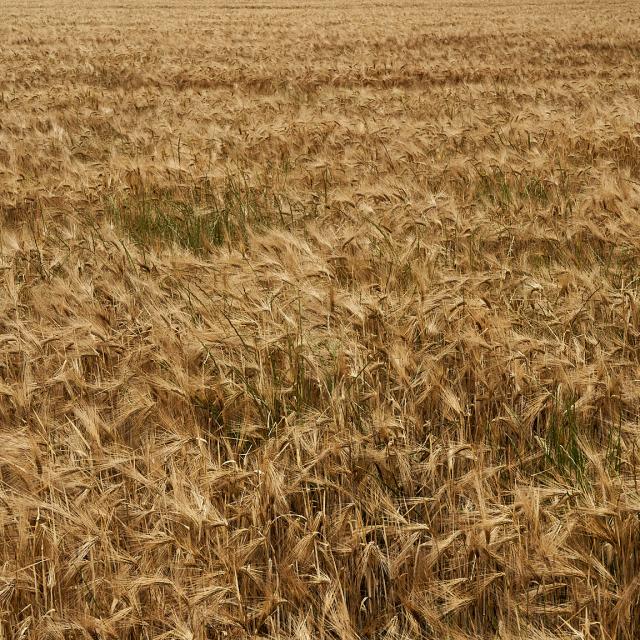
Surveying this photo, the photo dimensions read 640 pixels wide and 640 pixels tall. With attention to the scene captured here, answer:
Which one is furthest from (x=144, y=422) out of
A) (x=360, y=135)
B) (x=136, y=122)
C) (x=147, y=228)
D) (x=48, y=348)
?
(x=136, y=122)

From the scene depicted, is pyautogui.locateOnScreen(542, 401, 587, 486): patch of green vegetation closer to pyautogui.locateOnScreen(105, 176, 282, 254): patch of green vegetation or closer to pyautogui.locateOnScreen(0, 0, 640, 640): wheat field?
pyautogui.locateOnScreen(0, 0, 640, 640): wheat field

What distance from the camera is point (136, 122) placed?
7.05 metres

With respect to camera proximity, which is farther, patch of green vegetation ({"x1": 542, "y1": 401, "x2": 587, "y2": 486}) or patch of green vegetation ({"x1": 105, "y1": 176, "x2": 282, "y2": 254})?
patch of green vegetation ({"x1": 105, "y1": 176, "x2": 282, "y2": 254})

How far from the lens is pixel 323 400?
7.34 ft

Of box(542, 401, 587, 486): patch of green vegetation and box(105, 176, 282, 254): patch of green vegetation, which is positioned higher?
box(105, 176, 282, 254): patch of green vegetation

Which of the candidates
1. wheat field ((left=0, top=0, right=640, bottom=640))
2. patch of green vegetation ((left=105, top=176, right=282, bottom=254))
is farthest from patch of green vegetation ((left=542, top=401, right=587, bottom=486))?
patch of green vegetation ((left=105, top=176, right=282, bottom=254))

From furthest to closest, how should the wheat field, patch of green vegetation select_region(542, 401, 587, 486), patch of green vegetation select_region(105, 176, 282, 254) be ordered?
patch of green vegetation select_region(105, 176, 282, 254) → patch of green vegetation select_region(542, 401, 587, 486) → the wheat field

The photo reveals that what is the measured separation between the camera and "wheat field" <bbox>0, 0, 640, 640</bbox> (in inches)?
61.7

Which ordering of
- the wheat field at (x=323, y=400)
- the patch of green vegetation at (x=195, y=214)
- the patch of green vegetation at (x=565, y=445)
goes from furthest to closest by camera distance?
1. the patch of green vegetation at (x=195, y=214)
2. the patch of green vegetation at (x=565, y=445)
3. the wheat field at (x=323, y=400)

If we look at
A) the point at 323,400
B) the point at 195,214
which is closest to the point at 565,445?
the point at 323,400

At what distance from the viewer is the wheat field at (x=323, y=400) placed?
61.7 inches

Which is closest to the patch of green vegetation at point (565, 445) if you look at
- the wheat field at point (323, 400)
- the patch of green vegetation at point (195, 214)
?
Result: the wheat field at point (323, 400)

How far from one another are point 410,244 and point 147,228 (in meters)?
1.65

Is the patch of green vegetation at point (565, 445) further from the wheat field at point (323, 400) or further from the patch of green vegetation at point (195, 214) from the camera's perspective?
the patch of green vegetation at point (195, 214)
